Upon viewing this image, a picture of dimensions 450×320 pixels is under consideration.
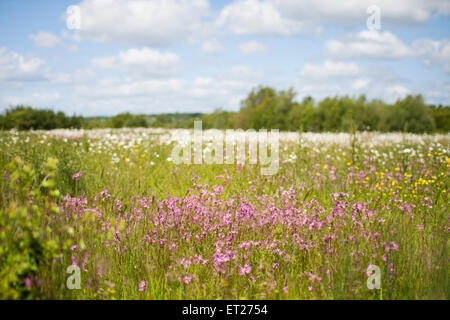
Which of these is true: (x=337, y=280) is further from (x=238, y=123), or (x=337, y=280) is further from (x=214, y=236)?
(x=238, y=123)

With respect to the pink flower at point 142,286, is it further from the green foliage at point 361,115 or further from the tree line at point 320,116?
the green foliage at point 361,115

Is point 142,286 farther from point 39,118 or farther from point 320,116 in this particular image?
point 320,116

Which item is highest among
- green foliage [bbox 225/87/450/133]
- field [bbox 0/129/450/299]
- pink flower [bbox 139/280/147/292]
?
green foliage [bbox 225/87/450/133]

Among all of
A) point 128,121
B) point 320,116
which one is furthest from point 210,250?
point 128,121

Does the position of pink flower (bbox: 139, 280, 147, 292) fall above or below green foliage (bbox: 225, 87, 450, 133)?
below

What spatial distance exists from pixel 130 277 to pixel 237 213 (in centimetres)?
131

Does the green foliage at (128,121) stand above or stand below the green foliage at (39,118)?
above

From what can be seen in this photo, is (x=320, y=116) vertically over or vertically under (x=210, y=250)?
over

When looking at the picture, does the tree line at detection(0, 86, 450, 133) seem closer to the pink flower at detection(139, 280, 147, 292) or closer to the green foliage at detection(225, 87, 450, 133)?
the green foliage at detection(225, 87, 450, 133)

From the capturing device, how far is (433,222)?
411 centimetres

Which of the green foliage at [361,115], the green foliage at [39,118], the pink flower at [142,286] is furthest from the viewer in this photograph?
the green foliage at [361,115]

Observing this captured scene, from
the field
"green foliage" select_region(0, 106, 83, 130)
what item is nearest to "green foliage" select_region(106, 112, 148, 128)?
"green foliage" select_region(0, 106, 83, 130)

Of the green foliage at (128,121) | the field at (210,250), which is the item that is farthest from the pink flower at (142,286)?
the green foliage at (128,121)

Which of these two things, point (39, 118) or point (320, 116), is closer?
point (39, 118)
